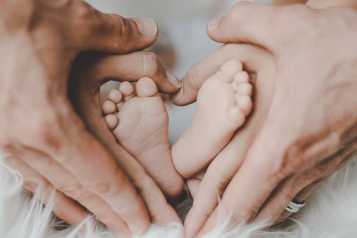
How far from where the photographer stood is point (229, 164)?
0.54 meters

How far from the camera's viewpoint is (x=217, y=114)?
53cm

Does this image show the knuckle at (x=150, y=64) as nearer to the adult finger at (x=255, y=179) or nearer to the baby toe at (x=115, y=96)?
the baby toe at (x=115, y=96)

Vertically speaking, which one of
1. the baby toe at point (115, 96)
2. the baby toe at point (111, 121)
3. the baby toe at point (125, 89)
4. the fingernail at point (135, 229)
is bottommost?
the fingernail at point (135, 229)

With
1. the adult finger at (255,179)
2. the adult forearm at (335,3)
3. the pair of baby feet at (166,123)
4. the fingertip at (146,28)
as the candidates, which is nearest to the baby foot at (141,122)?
the pair of baby feet at (166,123)

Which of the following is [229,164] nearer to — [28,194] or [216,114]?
[216,114]

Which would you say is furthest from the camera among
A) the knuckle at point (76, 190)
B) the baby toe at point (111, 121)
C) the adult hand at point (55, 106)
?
the baby toe at point (111, 121)

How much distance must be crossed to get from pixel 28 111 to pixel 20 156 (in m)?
0.10

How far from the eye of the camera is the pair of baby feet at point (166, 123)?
514mm

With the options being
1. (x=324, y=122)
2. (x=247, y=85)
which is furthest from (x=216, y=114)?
(x=324, y=122)

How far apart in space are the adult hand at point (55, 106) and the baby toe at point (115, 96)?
104 mm

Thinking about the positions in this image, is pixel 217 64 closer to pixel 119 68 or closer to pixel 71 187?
pixel 119 68

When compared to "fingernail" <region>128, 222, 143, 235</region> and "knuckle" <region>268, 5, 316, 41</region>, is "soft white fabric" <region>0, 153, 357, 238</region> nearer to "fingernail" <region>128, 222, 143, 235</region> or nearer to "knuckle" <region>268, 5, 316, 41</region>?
"fingernail" <region>128, 222, 143, 235</region>

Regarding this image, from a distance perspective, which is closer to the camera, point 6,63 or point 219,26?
point 6,63

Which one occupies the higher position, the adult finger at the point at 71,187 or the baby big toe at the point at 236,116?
the baby big toe at the point at 236,116
